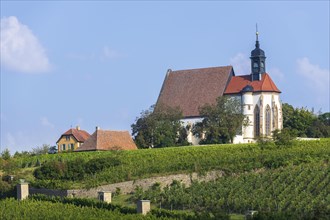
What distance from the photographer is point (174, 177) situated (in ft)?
184

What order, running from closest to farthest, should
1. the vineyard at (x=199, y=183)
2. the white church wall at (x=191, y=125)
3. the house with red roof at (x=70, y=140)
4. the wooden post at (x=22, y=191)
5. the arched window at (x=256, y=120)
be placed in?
1. the vineyard at (x=199, y=183)
2. the wooden post at (x=22, y=191)
3. the white church wall at (x=191, y=125)
4. the arched window at (x=256, y=120)
5. the house with red roof at (x=70, y=140)

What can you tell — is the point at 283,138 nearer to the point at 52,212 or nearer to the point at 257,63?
the point at 257,63

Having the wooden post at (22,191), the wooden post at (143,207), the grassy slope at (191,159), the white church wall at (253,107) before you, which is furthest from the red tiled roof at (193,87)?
the wooden post at (143,207)

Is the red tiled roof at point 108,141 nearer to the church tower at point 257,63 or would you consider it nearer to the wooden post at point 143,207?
the church tower at point 257,63

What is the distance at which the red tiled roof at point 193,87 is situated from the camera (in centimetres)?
7950

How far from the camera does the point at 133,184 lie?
55.6 metres

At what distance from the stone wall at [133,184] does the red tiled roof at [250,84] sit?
2093 cm

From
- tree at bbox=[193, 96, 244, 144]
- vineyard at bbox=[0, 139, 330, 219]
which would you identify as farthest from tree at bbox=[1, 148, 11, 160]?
tree at bbox=[193, 96, 244, 144]

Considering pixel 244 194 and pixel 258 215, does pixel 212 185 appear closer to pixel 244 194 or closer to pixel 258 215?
pixel 244 194

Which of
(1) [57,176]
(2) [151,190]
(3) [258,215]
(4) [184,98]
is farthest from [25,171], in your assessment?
(3) [258,215]

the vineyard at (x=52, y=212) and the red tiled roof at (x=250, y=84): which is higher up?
the red tiled roof at (x=250, y=84)

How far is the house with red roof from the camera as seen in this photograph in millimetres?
80812

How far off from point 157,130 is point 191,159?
12.7m

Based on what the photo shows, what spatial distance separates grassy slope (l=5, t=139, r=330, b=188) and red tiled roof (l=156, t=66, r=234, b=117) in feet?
49.9
